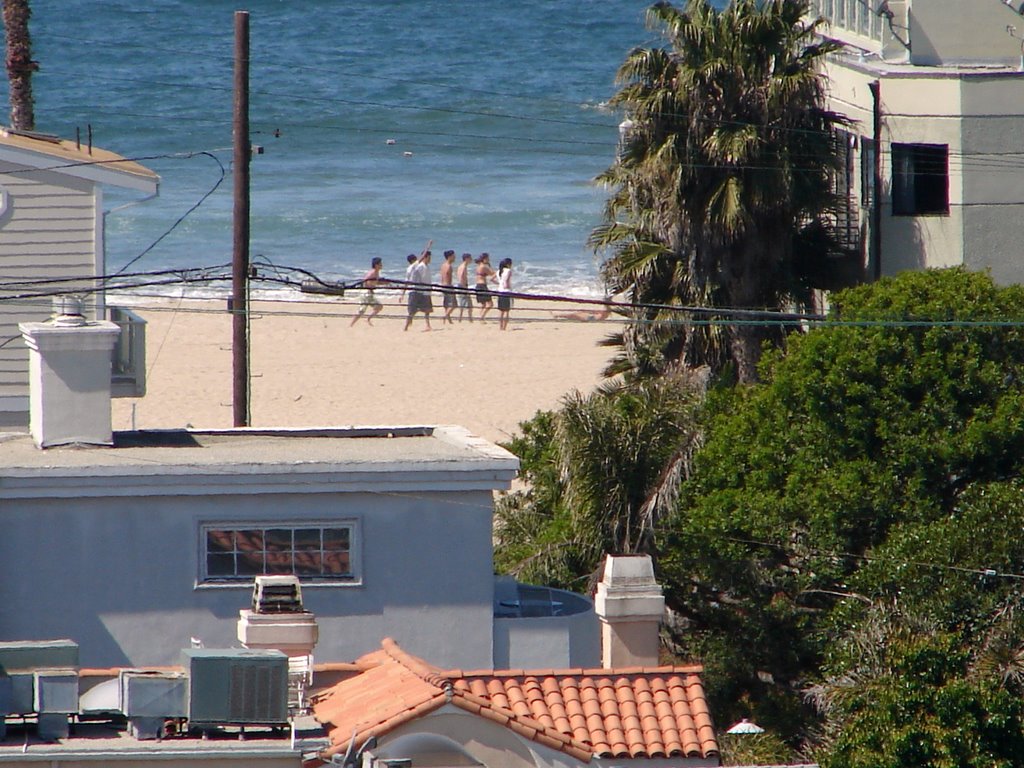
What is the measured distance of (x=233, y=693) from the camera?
9.59 meters

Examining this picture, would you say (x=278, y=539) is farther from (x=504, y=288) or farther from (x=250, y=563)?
(x=504, y=288)

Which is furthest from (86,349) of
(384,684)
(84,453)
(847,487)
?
(847,487)

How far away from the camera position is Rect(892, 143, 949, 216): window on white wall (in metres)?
27.1

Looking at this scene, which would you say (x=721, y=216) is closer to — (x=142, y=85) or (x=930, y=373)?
(x=930, y=373)

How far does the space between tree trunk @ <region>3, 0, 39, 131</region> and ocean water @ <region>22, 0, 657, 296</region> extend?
Result: 2040 centimetres

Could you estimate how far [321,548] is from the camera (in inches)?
571

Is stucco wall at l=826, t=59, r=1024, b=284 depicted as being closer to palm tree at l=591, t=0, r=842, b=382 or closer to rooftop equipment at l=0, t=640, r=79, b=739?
palm tree at l=591, t=0, r=842, b=382

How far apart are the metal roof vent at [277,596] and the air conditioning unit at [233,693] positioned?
9.00ft

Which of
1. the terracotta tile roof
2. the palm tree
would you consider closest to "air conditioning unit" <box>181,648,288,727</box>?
the terracotta tile roof

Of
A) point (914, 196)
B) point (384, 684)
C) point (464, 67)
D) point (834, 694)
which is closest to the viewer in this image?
point (384, 684)

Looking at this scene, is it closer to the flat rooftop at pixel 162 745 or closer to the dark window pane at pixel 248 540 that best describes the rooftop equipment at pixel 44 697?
the flat rooftop at pixel 162 745

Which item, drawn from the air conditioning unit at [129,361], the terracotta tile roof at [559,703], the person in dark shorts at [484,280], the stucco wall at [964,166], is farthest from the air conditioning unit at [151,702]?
the person in dark shorts at [484,280]

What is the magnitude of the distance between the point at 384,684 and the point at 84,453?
13.9 feet

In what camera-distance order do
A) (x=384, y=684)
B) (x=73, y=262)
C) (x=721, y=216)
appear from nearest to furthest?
(x=384, y=684), (x=73, y=262), (x=721, y=216)
